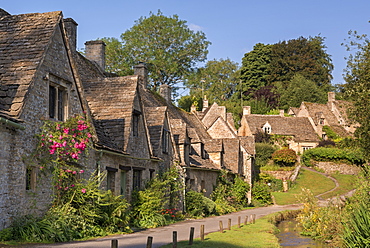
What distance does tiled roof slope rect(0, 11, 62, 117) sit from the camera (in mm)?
14664

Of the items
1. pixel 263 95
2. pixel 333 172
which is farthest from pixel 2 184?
pixel 263 95

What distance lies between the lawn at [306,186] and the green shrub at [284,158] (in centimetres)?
185

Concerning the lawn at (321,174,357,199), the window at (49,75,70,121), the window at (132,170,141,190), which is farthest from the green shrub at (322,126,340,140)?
the window at (49,75,70,121)

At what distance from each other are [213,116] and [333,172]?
18.8m

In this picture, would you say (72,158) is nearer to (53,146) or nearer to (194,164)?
(53,146)

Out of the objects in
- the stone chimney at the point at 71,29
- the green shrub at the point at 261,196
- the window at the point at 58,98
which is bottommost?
the green shrub at the point at 261,196

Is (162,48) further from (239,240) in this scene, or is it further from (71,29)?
(239,240)

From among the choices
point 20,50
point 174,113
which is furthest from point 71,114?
point 174,113

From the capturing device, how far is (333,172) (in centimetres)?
6181

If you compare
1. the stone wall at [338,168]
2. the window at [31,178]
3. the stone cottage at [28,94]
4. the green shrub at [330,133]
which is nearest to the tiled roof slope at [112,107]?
the stone cottage at [28,94]

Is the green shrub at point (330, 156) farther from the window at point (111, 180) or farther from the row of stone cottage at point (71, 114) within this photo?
the window at point (111, 180)

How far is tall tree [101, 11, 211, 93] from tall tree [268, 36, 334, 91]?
4455cm

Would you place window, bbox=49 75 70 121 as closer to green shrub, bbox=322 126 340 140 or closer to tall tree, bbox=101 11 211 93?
tall tree, bbox=101 11 211 93

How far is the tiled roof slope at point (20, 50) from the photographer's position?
1466 cm
